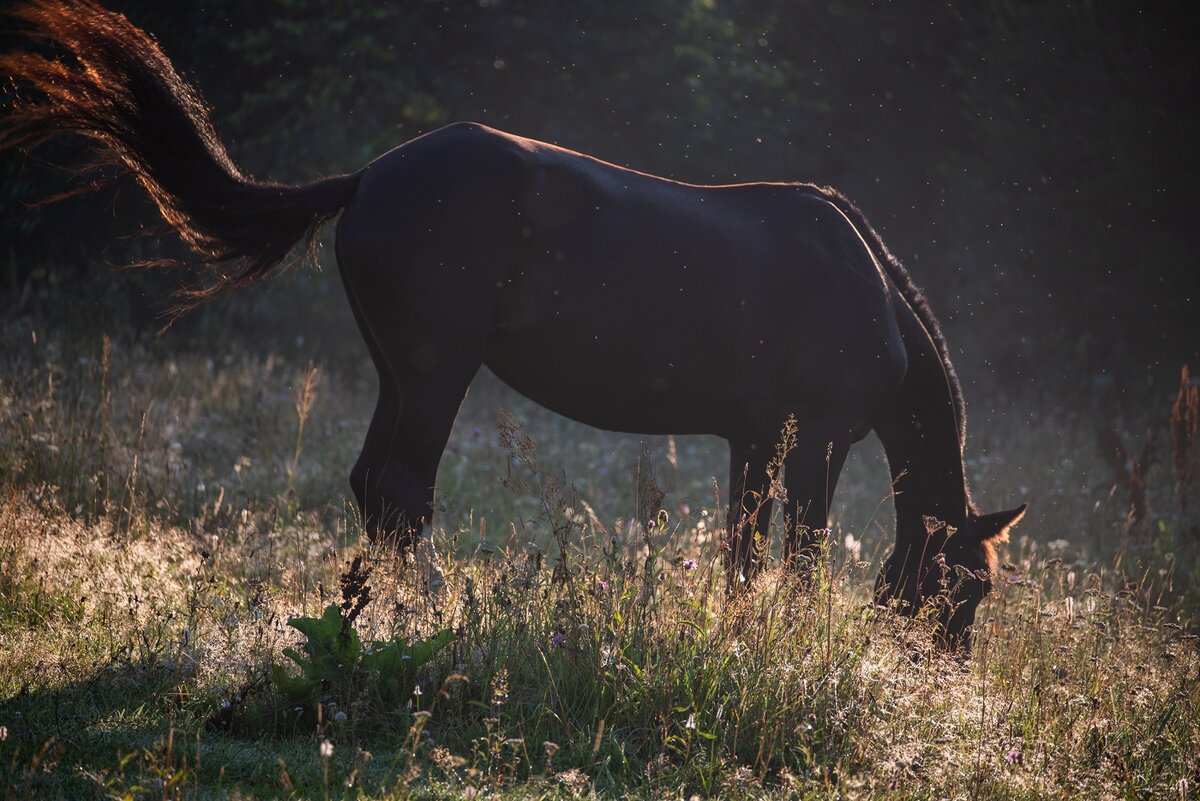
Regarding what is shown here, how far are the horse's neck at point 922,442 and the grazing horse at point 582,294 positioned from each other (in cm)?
1

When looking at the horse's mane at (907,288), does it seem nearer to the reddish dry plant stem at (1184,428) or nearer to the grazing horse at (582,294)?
the grazing horse at (582,294)

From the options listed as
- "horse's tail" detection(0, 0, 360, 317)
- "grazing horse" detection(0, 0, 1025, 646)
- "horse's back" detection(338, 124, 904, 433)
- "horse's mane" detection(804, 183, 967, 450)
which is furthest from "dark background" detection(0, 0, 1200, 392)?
"horse's mane" detection(804, 183, 967, 450)

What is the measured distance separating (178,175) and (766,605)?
3368 mm

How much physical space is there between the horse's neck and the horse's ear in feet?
0.75

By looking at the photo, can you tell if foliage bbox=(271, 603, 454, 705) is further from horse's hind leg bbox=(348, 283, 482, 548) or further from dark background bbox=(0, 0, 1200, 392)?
dark background bbox=(0, 0, 1200, 392)

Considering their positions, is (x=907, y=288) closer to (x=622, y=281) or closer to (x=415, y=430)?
(x=622, y=281)

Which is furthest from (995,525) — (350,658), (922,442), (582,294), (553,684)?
(350,658)

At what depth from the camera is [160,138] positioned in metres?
4.91

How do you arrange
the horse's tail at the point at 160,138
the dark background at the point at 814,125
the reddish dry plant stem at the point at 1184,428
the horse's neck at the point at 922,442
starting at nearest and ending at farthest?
the horse's tail at the point at 160,138 → the horse's neck at the point at 922,442 → the reddish dry plant stem at the point at 1184,428 → the dark background at the point at 814,125

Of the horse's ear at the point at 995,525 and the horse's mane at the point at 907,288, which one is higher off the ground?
the horse's mane at the point at 907,288

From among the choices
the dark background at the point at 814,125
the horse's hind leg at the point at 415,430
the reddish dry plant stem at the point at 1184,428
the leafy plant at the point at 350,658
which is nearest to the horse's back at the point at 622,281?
the horse's hind leg at the point at 415,430

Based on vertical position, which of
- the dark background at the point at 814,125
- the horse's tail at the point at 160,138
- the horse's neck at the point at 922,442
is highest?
the dark background at the point at 814,125

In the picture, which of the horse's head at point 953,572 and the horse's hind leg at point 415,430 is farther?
the horse's head at point 953,572

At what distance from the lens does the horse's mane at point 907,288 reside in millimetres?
5598
